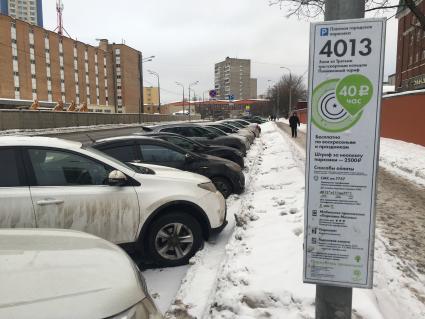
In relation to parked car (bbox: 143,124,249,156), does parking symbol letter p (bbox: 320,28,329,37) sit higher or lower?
higher

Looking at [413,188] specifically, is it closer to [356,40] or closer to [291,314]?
[291,314]

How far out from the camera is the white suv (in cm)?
409

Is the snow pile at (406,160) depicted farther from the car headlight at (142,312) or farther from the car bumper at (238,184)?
the car headlight at (142,312)

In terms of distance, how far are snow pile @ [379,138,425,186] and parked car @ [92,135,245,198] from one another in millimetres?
5022

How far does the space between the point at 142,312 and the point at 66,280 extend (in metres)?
0.43

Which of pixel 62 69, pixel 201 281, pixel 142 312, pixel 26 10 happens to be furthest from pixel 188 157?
pixel 26 10

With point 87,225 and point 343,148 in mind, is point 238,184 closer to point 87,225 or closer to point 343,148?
point 87,225

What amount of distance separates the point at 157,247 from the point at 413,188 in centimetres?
707

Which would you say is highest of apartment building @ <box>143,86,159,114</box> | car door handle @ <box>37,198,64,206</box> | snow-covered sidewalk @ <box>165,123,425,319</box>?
apartment building @ <box>143,86,159,114</box>

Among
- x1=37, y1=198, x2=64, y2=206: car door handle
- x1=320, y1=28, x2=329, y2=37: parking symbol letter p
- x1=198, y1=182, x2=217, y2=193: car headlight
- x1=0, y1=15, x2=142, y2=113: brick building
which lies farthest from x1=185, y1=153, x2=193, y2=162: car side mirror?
x1=0, y1=15, x2=142, y2=113: brick building

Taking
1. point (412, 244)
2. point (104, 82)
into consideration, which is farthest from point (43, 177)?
point (104, 82)

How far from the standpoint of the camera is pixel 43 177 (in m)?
4.24

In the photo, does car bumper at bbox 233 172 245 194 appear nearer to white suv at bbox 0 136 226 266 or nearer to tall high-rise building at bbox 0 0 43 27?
white suv at bbox 0 136 226 266

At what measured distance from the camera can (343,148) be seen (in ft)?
7.79
